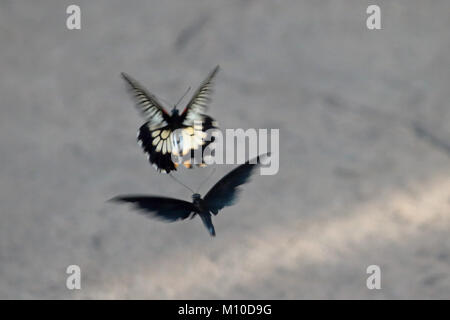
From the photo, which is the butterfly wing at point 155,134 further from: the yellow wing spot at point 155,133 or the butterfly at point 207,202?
the butterfly at point 207,202

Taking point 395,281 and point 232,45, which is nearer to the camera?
point 395,281

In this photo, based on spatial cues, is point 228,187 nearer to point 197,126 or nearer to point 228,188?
point 228,188

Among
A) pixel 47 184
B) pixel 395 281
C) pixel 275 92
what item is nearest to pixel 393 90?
pixel 275 92

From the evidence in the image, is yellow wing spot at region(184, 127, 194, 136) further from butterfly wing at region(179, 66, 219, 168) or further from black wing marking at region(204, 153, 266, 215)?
black wing marking at region(204, 153, 266, 215)

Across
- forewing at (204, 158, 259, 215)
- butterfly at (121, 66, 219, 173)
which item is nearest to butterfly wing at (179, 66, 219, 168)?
butterfly at (121, 66, 219, 173)

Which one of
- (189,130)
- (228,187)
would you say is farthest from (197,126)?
(228,187)

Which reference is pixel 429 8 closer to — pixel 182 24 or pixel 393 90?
pixel 393 90

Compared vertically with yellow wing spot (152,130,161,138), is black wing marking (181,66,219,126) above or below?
above

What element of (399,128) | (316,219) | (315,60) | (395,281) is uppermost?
(315,60)
